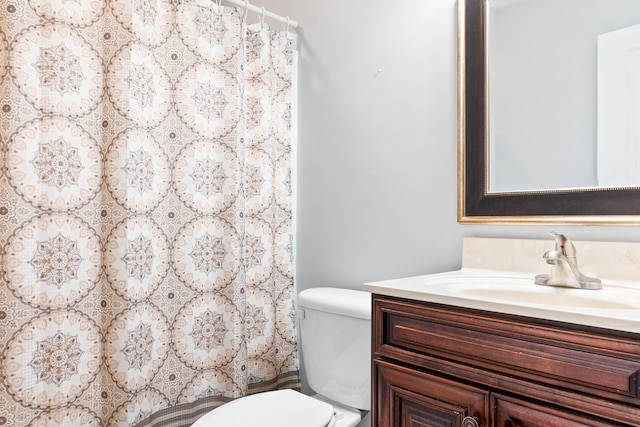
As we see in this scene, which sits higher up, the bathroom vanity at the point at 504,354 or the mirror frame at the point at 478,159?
the mirror frame at the point at 478,159

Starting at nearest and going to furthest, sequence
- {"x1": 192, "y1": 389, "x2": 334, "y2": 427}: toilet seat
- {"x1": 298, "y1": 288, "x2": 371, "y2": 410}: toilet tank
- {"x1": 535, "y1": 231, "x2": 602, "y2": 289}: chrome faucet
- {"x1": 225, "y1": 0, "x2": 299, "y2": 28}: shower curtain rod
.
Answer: {"x1": 535, "y1": 231, "x2": 602, "y2": 289}: chrome faucet, {"x1": 192, "y1": 389, "x2": 334, "y2": 427}: toilet seat, {"x1": 298, "y1": 288, "x2": 371, "y2": 410}: toilet tank, {"x1": 225, "y1": 0, "x2": 299, "y2": 28}: shower curtain rod

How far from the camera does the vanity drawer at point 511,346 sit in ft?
→ 2.35

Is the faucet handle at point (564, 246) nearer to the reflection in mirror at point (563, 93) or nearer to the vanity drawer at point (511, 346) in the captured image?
the reflection in mirror at point (563, 93)

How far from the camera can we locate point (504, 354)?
0.84 metres

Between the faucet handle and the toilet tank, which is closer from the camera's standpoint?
the faucet handle

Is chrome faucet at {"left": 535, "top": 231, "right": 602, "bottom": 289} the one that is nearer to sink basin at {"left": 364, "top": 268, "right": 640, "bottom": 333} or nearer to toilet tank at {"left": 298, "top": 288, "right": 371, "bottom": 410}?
sink basin at {"left": 364, "top": 268, "right": 640, "bottom": 333}

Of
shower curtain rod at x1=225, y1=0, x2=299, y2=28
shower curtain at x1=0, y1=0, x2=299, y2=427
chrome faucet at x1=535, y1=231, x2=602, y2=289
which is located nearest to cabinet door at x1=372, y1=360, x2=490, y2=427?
chrome faucet at x1=535, y1=231, x2=602, y2=289

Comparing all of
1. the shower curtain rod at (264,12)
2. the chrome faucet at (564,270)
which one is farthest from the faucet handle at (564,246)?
the shower curtain rod at (264,12)

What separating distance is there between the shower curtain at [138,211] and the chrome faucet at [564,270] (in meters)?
1.10

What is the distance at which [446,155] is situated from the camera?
145 centimetres

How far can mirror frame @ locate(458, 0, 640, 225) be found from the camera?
122 centimetres

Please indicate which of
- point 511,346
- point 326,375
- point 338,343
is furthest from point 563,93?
point 326,375

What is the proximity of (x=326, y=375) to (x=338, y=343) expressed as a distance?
5.9 inches

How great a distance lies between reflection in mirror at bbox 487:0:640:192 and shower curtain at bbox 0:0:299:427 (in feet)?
3.11
